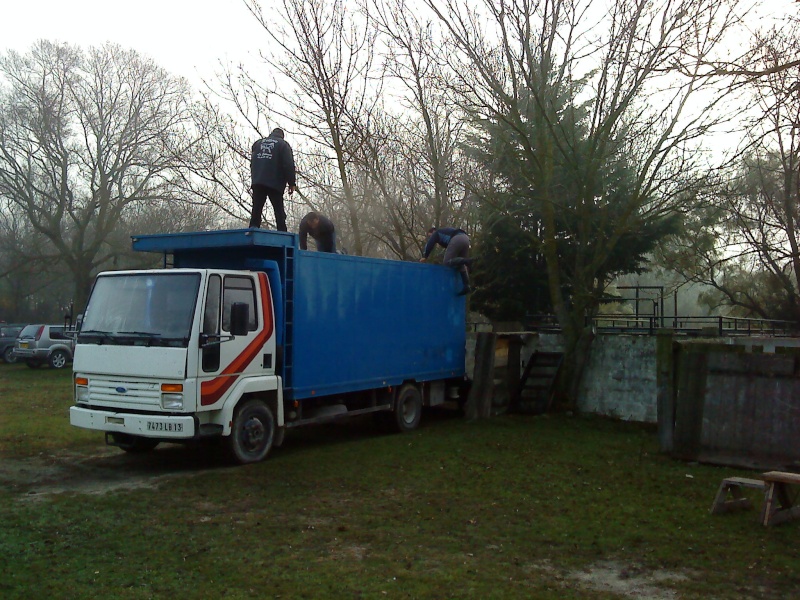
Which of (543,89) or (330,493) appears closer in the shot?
(330,493)

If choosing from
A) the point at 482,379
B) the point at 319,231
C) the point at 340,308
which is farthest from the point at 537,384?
the point at 319,231

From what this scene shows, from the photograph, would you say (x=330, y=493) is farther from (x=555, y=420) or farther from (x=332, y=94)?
(x=332, y=94)

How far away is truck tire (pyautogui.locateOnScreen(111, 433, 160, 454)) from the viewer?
1094 centimetres

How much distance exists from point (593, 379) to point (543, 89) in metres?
5.45

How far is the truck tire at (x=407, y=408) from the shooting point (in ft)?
44.2

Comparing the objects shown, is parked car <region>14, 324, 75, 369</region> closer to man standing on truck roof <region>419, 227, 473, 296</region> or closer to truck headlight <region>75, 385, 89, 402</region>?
man standing on truck roof <region>419, 227, 473, 296</region>

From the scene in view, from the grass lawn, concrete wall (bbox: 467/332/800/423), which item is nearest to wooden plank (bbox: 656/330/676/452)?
the grass lawn

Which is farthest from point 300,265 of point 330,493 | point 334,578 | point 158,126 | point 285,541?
point 158,126

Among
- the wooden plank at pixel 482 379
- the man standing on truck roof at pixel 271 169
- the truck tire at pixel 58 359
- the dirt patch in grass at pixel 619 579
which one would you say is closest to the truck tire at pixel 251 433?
the man standing on truck roof at pixel 271 169

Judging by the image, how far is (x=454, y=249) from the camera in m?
15.0

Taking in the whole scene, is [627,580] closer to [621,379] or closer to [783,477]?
[783,477]

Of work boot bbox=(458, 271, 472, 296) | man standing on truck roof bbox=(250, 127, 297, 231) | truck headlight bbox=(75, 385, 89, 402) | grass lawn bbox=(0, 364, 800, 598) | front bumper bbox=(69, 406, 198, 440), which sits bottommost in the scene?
grass lawn bbox=(0, 364, 800, 598)

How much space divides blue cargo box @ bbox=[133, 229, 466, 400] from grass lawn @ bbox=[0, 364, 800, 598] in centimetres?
123

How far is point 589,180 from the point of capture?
48.5 feet
